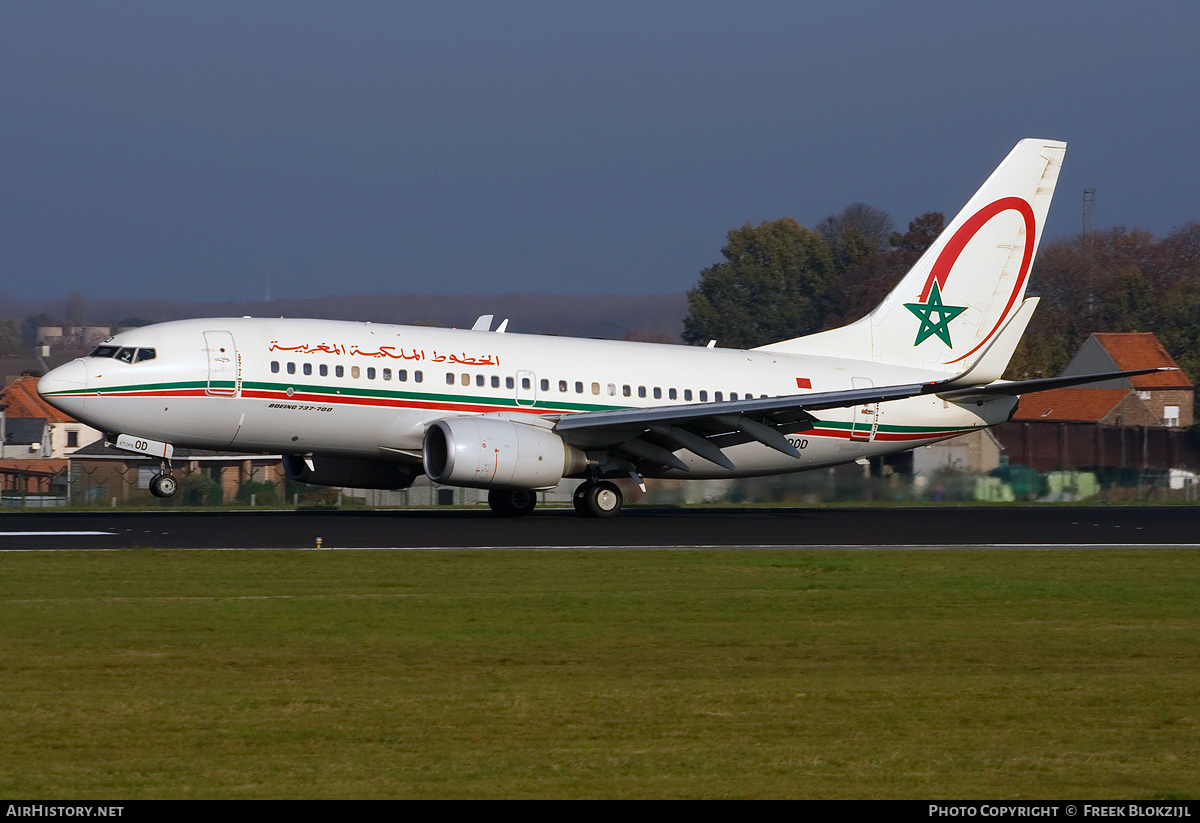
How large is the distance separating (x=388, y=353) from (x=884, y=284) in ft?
293

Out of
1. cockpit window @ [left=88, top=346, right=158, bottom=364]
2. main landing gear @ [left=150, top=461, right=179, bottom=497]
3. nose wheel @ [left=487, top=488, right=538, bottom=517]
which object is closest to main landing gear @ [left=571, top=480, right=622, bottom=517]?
nose wheel @ [left=487, top=488, right=538, bottom=517]

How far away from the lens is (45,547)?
72.2 feet

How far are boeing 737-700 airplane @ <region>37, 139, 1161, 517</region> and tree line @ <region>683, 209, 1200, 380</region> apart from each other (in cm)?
5980

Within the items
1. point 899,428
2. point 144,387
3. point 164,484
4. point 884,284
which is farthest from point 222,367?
point 884,284

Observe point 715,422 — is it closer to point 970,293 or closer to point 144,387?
point 970,293

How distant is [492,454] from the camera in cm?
2762

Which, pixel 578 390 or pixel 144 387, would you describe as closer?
pixel 144 387

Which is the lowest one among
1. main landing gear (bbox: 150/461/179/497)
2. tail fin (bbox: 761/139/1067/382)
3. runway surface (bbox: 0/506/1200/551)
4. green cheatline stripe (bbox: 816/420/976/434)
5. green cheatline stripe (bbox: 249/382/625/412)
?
runway surface (bbox: 0/506/1200/551)

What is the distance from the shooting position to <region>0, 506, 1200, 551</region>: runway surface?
2377 cm

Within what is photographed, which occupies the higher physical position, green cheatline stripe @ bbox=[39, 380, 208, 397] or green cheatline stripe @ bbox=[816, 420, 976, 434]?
green cheatline stripe @ bbox=[39, 380, 208, 397]

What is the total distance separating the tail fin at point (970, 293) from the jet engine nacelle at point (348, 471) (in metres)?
9.60

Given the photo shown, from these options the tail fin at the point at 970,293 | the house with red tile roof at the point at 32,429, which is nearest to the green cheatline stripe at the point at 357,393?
the tail fin at the point at 970,293

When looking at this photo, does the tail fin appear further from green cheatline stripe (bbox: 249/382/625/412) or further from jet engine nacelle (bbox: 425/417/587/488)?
jet engine nacelle (bbox: 425/417/587/488)

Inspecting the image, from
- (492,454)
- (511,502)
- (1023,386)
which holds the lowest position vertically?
(511,502)
